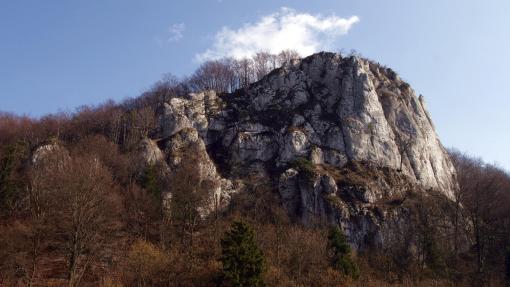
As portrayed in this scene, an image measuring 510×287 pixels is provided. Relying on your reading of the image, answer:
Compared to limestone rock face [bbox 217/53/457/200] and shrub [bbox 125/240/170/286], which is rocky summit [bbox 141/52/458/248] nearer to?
limestone rock face [bbox 217/53/457/200]

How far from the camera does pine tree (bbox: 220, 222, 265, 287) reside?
103ft

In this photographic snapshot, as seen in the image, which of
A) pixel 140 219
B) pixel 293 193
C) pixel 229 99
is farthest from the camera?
pixel 229 99

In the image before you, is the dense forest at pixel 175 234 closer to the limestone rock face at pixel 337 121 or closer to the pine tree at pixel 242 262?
the pine tree at pixel 242 262

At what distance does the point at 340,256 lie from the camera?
122ft

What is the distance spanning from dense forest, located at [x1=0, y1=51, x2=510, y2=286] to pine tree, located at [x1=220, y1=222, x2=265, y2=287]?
0.25 ft

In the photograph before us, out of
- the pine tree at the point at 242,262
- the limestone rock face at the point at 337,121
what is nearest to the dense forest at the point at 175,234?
the pine tree at the point at 242,262

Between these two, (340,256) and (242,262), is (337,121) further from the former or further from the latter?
(242,262)

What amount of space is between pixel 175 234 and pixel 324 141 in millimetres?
31645

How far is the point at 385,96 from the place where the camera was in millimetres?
77438

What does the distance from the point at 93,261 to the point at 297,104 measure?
4769cm

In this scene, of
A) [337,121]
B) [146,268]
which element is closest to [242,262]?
[146,268]

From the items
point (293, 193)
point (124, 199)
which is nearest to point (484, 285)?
point (293, 193)

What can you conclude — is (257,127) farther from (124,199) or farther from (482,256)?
(482,256)

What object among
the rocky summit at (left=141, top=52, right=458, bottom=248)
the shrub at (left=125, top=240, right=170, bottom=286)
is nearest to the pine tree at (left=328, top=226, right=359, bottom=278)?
the shrub at (left=125, top=240, right=170, bottom=286)
